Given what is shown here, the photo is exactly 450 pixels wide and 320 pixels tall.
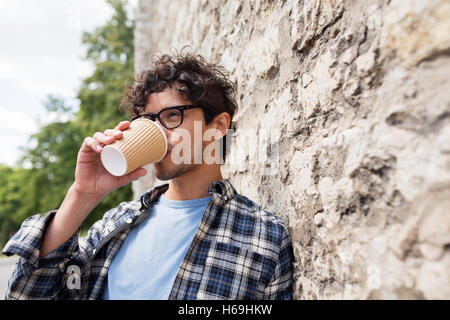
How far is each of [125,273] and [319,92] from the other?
3.34 feet

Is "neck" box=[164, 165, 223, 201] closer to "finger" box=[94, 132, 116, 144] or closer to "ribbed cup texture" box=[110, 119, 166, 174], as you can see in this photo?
"ribbed cup texture" box=[110, 119, 166, 174]

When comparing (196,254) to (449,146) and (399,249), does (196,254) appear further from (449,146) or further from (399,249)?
(449,146)

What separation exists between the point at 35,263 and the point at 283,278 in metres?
0.95

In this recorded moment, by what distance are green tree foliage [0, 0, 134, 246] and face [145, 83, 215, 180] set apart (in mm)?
8523

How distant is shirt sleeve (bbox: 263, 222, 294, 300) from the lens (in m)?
1.09

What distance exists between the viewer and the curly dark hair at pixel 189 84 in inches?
58.0

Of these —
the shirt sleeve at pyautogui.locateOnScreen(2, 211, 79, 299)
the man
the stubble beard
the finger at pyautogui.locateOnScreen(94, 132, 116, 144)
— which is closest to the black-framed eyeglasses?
the man

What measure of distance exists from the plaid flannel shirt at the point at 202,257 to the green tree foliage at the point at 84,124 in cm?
857

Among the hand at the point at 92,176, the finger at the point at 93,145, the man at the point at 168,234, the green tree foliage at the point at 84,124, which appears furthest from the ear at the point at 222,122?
the green tree foliage at the point at 84,124

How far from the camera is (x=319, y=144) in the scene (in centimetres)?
100

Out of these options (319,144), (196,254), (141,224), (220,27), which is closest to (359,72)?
(319,144)

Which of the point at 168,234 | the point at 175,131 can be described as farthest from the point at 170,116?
the point at 168,234

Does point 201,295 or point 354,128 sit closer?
point 354,128

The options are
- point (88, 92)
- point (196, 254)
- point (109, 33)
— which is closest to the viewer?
point (196, 254)
